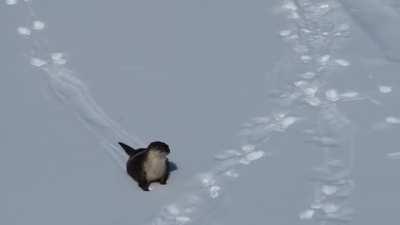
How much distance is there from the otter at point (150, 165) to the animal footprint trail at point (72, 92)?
0.77 feet

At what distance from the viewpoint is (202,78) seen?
675 cm

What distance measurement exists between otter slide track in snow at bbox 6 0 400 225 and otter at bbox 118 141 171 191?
18 centimetres

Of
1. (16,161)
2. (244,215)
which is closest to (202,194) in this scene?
(244,215)

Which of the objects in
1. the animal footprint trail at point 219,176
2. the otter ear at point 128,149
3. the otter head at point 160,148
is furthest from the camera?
the otter ear at point 128,149

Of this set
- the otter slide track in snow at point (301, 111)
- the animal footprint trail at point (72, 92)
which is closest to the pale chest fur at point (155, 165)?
the otter slide track in snow at point (301, 111)

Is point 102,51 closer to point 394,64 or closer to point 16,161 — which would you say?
point 16,161

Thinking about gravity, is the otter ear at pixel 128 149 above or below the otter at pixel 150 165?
above

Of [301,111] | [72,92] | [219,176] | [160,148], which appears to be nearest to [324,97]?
[301,111]

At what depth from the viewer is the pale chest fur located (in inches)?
212

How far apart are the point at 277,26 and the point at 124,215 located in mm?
2721

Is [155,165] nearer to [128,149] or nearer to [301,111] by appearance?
[128,149]

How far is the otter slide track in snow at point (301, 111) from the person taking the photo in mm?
5328

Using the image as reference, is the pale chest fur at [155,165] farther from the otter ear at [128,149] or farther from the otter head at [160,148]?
the otter ear at [128,149]

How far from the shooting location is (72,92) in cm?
668
